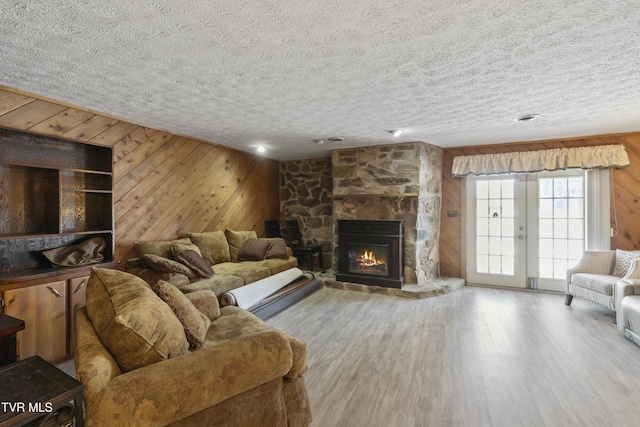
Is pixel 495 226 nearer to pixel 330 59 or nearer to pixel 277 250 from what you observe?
pixel 277 250

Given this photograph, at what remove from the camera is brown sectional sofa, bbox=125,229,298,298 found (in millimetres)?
3324

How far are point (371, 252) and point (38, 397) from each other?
169 inches

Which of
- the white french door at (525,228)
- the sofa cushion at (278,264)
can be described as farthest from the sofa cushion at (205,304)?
the white french door at (525,228)

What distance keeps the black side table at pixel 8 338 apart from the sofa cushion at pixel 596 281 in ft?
17.3

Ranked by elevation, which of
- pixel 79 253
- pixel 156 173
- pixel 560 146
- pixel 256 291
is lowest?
pixel 256 291

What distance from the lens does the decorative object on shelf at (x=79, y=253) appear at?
279 cm

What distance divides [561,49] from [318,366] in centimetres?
292

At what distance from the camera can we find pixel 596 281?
3.60 meters

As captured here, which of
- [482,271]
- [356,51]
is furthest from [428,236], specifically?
[356,51]

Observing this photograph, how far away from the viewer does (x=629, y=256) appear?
3604mm

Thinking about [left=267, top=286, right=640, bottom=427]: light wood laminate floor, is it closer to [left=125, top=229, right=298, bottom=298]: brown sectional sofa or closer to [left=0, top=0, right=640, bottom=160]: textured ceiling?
[left=125, top=229, right=298, bottom=298]: brown sectional sofa

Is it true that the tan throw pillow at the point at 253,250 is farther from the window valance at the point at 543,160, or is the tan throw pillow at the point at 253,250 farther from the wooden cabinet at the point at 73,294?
the window valance at the point at 543,160

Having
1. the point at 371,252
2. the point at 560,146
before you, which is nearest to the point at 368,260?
the point at 371,252

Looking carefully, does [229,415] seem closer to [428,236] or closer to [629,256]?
[428,236]
